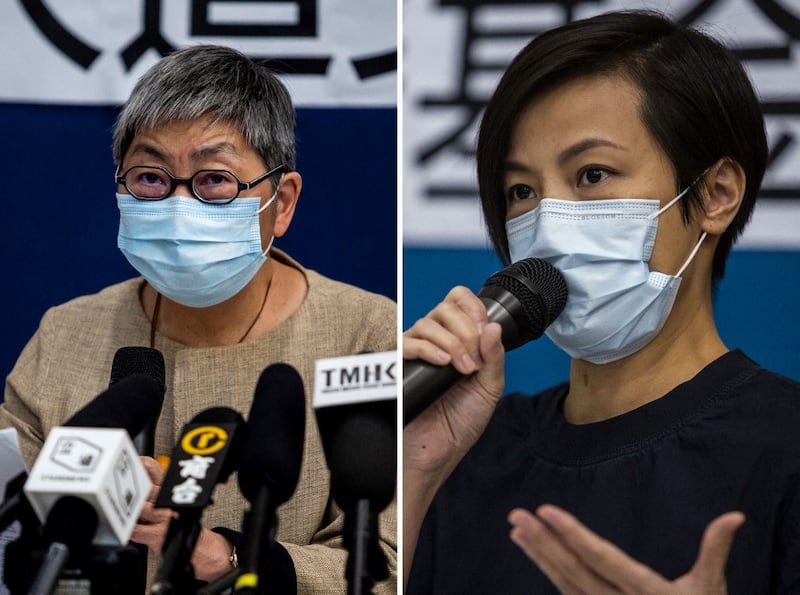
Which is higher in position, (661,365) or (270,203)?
(270,203)

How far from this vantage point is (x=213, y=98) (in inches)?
79.1

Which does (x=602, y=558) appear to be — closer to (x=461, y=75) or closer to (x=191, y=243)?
(x=461, y=75)

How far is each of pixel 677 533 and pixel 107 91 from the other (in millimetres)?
1401

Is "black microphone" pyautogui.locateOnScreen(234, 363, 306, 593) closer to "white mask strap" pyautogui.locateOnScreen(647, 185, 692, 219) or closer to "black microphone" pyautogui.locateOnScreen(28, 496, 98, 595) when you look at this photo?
"black microphone" pyautogui.locateOnScreen(28, 496, 98, 595)

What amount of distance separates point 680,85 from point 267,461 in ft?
3.32

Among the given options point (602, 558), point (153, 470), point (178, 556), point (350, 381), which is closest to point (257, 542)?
point (178, 556)

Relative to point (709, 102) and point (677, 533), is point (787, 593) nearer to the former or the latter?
point (677, 533)

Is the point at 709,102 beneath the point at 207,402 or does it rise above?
above

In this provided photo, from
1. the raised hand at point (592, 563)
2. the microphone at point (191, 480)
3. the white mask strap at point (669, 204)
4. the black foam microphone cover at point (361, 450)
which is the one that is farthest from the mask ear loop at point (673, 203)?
the microphone at point (191, 480)

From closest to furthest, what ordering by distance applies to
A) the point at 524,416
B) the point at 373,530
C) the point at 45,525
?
1. the point at 45,525
2. the point at 373,530
3. the point at 524,416

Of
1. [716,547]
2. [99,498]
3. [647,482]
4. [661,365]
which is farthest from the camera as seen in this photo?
[661,365]

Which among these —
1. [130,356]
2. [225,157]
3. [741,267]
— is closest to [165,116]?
[225,157]

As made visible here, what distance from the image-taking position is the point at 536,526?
1.31 m

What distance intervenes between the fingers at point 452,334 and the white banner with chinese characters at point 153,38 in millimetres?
830
